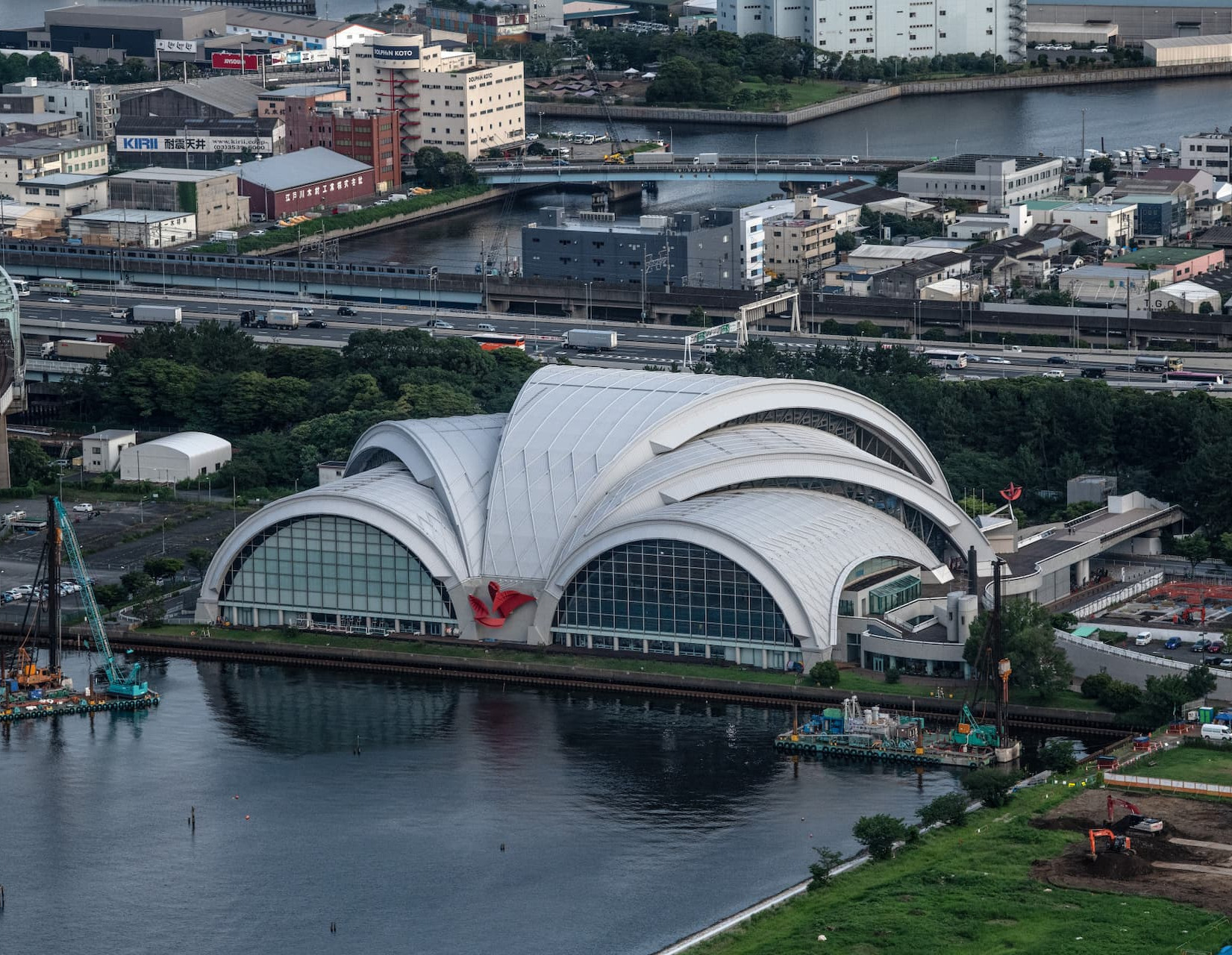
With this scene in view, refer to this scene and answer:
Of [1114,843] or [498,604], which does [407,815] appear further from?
[1114,843]

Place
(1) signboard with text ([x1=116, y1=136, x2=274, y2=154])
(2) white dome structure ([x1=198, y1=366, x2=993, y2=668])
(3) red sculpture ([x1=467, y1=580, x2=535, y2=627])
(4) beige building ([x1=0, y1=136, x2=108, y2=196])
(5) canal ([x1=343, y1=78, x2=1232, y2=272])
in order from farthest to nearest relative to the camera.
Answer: (1) signboard with text ([x1=116, y1=136, x2=274, y2=154]) < (4) beige building ([x1=0, y1=136, x2=108, y2=196]) < (5) canal ([x1=343, y1=78, x2=1232, y2=272]) < (3) red sculpture ([x1=467, y1=580, x2=535, y2=627]) < (2) white dome structure ([x1=198, y1=366, x2=993, y2=668])

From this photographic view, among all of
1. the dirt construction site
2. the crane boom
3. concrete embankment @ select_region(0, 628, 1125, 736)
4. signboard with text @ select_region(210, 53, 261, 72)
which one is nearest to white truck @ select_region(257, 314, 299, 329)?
concrete embankment @ select_region(0, 628, 1125, 736)

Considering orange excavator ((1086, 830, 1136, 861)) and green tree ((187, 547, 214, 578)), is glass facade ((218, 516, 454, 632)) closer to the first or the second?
green tree ((187, 547, 214, 578))

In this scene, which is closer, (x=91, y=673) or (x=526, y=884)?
(x=526, y=884)

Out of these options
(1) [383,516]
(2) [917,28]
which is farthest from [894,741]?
Answer: (2) [917,28]

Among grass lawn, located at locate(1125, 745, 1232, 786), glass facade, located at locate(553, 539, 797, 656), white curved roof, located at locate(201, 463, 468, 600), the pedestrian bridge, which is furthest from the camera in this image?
the pedestrian bridge

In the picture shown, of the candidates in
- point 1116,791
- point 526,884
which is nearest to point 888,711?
point 1116,791

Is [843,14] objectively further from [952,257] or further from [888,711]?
[888,711]
